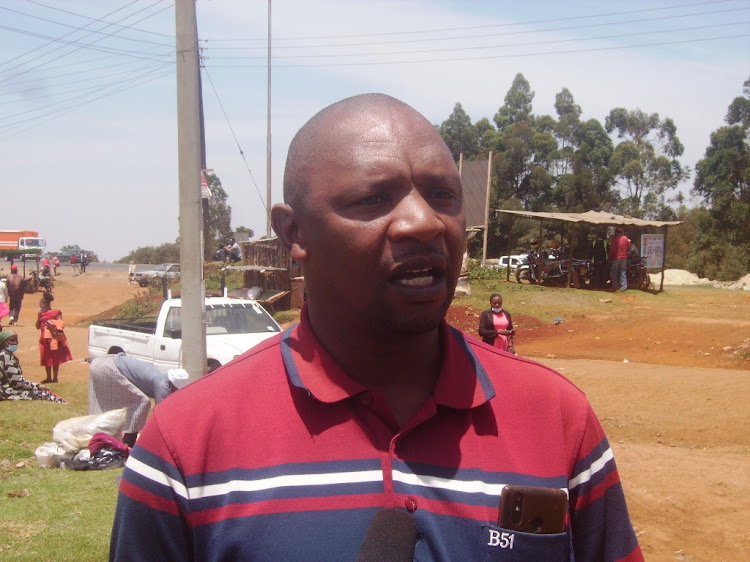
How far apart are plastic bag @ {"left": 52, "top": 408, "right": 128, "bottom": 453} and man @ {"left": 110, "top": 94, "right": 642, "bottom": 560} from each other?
6.74m

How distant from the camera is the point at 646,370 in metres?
12.9

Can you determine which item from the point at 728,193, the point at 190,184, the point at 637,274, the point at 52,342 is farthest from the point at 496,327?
the point at 728,193

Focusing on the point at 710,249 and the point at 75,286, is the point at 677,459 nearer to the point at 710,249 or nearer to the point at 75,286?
the point at 710,249

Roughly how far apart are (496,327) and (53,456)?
634cm

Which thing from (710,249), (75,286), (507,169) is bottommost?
(75,286)

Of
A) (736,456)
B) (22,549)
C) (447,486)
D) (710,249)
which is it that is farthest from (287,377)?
(710,249)

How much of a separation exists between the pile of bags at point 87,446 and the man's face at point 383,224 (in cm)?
673

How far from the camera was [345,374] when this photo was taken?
62.6 inches

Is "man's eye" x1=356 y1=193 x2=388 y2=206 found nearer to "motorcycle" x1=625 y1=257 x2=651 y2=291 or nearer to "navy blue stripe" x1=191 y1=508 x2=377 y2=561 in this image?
"navy blue stripe" x1=191 y1=508 x2=377 y2=561

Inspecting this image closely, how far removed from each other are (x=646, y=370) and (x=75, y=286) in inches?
1450

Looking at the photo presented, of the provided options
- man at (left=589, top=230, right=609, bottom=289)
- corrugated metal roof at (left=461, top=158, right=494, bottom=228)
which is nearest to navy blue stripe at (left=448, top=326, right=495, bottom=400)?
man at (left=589, top=230, right=609, bottom=289)

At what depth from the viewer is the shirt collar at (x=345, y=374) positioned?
5.06 ft

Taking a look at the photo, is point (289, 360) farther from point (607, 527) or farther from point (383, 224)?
point (607, 527)

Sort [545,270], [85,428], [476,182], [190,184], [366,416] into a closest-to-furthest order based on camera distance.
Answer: [366,416]
[85,428]
[190,184]
[545,270]
[476,182]
